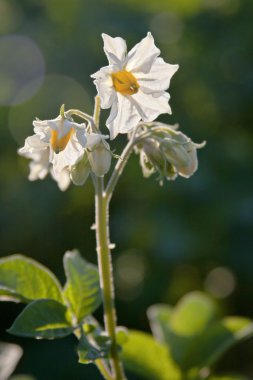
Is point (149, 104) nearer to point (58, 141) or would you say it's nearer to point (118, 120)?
point (118, 120)

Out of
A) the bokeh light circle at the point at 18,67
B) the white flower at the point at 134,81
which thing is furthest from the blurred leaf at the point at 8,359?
the bokeh light circle at the point at 18,67

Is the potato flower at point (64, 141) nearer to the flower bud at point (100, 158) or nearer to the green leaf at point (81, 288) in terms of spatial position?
the flower bud at point (100, 158)

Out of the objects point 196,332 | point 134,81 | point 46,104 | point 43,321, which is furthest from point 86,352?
point 46,104

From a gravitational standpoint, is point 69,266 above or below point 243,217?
below

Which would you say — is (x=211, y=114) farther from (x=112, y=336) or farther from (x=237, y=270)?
(x=112, y=336)

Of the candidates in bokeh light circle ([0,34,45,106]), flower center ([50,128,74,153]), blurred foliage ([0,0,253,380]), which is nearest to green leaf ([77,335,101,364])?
flower center ([50,128,74,153])

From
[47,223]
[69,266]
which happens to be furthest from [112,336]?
[47,223]
